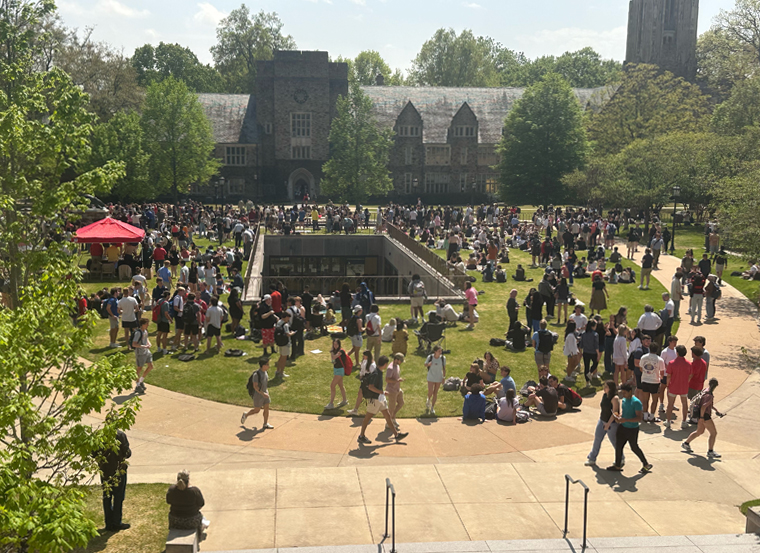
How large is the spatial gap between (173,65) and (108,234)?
74.8m

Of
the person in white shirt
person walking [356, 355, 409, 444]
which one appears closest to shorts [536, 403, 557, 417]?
the person in white shirt

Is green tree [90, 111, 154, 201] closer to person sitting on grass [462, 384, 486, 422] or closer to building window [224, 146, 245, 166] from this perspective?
building window [224, 146, 245, 166]

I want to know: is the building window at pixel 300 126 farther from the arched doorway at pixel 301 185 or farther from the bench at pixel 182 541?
the bench at pixel 182 541

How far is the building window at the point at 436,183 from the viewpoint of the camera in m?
70.9

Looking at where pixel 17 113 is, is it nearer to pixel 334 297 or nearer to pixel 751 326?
pixel 334 297

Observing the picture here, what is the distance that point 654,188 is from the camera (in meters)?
43.3

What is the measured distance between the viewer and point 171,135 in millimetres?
54094

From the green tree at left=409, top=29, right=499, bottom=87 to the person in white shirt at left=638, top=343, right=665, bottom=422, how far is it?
9234cm

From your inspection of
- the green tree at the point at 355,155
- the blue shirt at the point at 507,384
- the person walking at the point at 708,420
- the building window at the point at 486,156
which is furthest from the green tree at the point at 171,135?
the person walking at the point at 708,420

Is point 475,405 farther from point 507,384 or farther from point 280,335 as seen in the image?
point 280,335

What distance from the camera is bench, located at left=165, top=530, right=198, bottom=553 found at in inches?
353

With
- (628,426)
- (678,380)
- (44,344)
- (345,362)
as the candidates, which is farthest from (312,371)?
(44,344)

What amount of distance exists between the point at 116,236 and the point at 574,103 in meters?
43.6

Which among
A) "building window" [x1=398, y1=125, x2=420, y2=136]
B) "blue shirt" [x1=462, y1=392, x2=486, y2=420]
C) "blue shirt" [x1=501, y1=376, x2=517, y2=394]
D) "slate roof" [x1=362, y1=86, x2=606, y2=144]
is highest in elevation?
"slate roof" [x1=362, y1=86, x2=606, y2=144]
